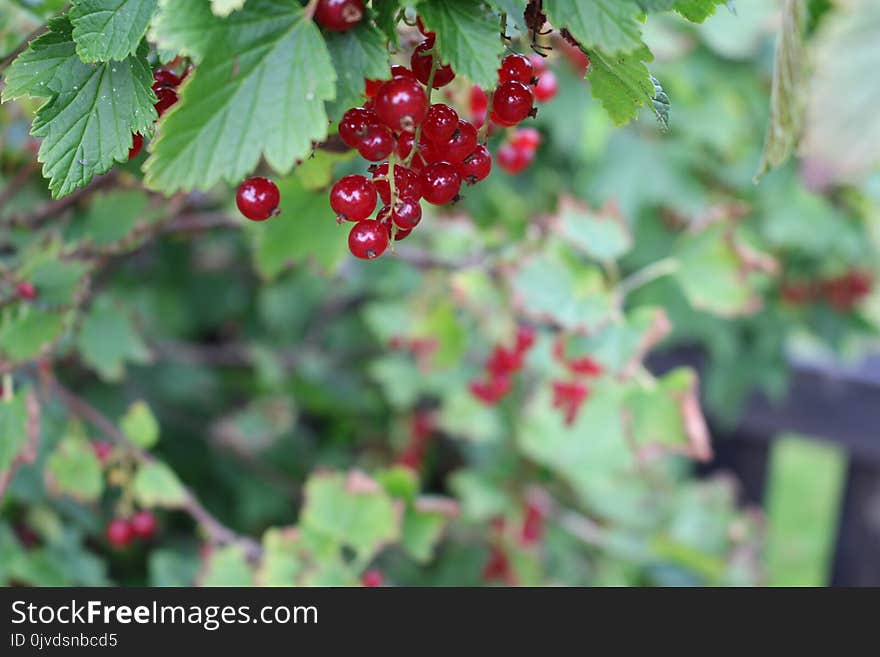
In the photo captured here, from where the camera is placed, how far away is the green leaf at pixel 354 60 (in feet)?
1.47

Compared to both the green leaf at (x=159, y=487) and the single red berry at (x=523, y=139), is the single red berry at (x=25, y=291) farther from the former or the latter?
the single red berry at (x=523, y=139)

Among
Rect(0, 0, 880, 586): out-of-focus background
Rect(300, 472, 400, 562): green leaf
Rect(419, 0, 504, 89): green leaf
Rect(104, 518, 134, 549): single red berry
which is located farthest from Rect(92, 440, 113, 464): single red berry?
Rect(419, 0, 504, 89): green leaf

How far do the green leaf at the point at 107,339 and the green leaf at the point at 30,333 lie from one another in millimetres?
274

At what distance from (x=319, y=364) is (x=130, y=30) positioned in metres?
1.17

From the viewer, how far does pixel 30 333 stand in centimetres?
82

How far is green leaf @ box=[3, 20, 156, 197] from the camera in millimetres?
514

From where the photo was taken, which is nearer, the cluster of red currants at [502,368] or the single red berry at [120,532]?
A: the single red berry at [120,532]

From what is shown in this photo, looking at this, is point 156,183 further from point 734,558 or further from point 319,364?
point 734,558

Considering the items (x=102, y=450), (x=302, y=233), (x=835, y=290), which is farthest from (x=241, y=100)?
(x=835, y=290)

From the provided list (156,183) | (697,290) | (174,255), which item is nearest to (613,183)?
(697,290)

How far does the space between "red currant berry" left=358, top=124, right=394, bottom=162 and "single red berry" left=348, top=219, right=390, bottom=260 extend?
4 centimetres

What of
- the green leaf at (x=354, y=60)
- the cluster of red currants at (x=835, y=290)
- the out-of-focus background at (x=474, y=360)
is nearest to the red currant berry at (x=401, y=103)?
the green leaf at (x=354, y=60)

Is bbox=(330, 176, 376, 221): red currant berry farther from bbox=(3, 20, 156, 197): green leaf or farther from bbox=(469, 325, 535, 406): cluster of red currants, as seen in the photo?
bbox=(469, 325, 535, 406): cluster of red currants

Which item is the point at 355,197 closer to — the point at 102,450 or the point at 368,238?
the point at 368,238
